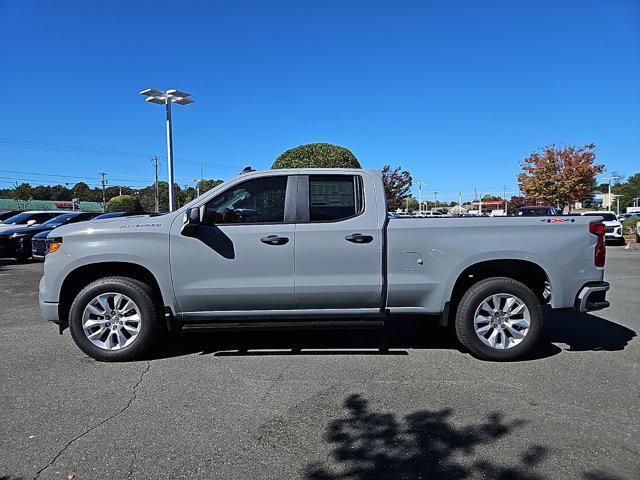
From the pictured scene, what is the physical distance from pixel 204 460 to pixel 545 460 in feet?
7.10

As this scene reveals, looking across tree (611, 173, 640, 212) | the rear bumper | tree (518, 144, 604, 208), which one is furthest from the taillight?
tree (611, 173, 640, 212)

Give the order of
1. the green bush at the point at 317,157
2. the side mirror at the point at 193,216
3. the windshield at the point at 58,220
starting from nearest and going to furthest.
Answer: the side mirror at the point at 193,216 → the windshield at the point at 58,220 → the green bush at the point at 317,157

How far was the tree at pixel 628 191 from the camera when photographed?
118m

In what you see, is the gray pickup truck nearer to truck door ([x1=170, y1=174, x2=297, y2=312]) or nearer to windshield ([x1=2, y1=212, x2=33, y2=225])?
truck door ([x1=170, y1=174, x2=297, y2=312])

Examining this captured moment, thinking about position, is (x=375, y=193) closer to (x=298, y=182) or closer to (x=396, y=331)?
(x=298, y=182)

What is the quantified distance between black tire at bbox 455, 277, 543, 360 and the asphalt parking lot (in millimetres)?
170

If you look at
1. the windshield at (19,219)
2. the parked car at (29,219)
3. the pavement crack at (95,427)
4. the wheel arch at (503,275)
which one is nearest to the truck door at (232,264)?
the pavement crack at (95,427)

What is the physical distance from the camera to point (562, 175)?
1353 inches

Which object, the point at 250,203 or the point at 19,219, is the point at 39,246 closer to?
the point at 19,219

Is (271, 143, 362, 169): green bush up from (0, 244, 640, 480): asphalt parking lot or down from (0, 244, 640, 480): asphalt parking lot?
up

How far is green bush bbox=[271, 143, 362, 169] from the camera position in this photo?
17.9 metres

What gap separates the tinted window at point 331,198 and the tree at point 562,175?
3387cm

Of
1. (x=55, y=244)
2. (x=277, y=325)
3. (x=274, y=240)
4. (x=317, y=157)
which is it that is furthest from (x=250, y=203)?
(x=317, y=157)

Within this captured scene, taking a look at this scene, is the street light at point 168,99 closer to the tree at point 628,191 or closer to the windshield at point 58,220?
the windshield at point 58,220
